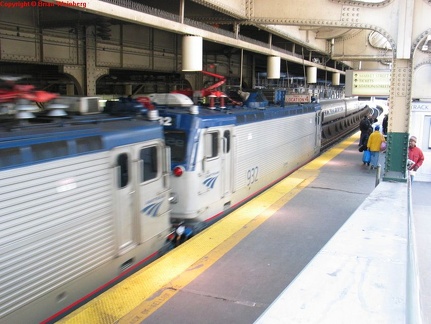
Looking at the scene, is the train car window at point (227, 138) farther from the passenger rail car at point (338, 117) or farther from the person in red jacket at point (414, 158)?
the passenger rail car at point (338, 117)

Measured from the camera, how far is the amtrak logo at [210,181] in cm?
752

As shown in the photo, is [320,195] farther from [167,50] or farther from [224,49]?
[224,49]

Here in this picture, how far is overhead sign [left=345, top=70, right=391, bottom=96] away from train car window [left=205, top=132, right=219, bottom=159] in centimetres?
872

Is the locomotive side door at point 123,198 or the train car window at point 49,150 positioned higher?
the train car window at point 49,150

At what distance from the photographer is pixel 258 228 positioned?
7.01 meters

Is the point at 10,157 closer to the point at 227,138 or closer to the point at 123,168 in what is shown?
the point at 123,168

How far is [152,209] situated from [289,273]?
194 centimetres

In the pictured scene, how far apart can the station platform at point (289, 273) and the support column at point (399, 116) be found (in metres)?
0.62

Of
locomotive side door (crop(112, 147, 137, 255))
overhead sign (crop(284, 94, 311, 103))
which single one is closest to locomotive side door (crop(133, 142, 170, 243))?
locomotive side door (crop(112, 147, 137, 255))

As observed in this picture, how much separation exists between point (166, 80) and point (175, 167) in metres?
11.6

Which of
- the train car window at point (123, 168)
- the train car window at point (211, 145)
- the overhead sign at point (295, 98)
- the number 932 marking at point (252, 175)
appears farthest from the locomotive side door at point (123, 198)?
the overhead sign at point (295, 98)

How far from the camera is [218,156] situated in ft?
26.1

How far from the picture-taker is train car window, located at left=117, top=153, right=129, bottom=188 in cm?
529

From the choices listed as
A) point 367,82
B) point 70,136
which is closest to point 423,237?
point 70,136
